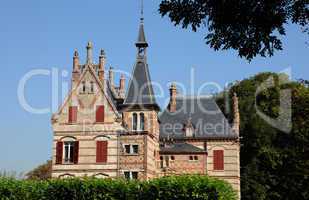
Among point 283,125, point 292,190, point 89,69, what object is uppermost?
point 89,69

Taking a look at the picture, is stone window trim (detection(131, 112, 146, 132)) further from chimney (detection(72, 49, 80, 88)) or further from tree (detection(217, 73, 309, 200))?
tree (detection(217, 73, 309, 200))

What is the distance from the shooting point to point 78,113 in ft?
121

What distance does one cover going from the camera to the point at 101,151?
36.0 meters

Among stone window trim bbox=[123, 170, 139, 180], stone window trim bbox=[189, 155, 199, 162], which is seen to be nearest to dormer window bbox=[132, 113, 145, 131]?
stone window trim bbox=[123, 170, 139, 180]

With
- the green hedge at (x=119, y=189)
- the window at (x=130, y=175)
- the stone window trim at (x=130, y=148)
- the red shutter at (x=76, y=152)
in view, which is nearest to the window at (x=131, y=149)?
the stone window trim at (x=130, y=148)

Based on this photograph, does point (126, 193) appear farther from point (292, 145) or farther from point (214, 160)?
point (292, 145)

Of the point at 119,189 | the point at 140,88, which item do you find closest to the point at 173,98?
the point at 140,88

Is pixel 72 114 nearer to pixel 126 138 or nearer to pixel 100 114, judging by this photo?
pixel 100 114

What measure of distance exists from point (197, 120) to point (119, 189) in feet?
55.9

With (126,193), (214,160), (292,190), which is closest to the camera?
(126,193)

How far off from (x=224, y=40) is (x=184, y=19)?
28.7 inches

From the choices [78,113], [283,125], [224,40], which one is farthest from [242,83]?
[224,40]

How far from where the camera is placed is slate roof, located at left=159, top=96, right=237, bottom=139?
4028cm

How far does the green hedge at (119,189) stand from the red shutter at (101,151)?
867 cm
